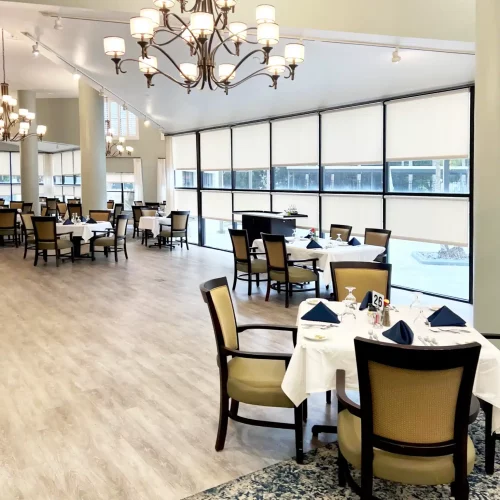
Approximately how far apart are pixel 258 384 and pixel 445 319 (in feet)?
3.87

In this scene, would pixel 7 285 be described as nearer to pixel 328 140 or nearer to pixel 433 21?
pixel 328 140

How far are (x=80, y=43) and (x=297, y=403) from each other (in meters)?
6.43

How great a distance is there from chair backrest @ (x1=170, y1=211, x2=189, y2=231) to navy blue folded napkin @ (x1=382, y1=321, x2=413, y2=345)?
35.0ft

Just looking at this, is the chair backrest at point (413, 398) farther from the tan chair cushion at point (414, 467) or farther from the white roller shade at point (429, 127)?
the white roller shade at point (429, 127)

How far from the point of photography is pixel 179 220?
530 inches

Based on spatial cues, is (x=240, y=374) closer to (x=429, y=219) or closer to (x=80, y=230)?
(x=429, y=219)

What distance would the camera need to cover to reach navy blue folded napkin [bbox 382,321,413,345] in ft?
9.73

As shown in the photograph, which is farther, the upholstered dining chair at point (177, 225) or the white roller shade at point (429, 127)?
the upholstered dining chair at point (177, 225)

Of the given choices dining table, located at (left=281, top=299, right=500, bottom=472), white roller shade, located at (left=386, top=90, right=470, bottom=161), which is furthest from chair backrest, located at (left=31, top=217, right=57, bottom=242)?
dining table, located at (left=281, top=299, right=500, bottom=472)

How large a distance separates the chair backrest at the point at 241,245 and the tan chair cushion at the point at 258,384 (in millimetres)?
4539

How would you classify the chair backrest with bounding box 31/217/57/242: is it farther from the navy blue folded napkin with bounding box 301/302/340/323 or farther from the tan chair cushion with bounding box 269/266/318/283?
the navy blue folded napkin with bounding box 301/302/340/323

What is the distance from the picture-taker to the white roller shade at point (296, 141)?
410 inches

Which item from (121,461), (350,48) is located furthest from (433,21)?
(121,461)

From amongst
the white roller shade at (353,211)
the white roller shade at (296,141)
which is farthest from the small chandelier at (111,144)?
the white roller shade at (353,211)
